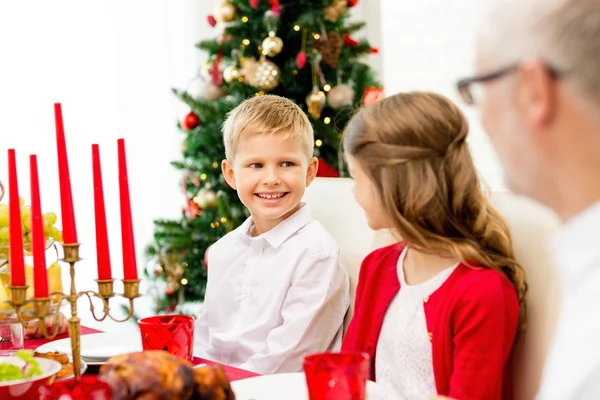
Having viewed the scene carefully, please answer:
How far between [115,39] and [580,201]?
13.2 feet

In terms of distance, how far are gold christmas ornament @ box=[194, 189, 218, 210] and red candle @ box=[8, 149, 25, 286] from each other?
97.8 inches

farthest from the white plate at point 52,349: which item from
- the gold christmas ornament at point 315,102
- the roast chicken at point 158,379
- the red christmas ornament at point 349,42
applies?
the red christmas ornament at point 349,42

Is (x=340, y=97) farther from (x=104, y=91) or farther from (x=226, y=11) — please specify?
(x=104, y=91)

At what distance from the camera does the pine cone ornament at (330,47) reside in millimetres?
3602

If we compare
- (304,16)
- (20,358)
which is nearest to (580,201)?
(20,358)

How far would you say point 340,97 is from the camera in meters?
3.51

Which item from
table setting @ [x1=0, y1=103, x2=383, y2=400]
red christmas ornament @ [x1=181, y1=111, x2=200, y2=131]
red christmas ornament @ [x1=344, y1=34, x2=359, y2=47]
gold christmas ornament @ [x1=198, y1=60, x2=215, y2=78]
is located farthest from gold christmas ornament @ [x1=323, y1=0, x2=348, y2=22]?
table setting @ [x1=0, y1=103, x2=383, y2=400]

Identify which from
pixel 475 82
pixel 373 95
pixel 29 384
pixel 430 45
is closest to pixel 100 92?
pixel 373 95

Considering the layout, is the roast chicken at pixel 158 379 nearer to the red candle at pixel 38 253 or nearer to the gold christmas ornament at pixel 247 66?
the red candle at pixel 38 253

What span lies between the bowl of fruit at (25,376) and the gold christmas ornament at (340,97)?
7.65 ft

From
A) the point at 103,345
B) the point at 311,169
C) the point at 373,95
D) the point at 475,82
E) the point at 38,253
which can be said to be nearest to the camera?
the point at 475,82

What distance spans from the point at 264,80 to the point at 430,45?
29.4 inches

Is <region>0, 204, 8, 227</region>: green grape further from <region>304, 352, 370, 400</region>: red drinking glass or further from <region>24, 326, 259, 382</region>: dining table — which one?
<region>304, 352, 370, 400</region>: red drinking glass

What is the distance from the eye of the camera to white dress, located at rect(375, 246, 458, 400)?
160cm
